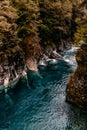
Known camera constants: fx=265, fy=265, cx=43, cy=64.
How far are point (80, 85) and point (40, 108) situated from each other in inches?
309

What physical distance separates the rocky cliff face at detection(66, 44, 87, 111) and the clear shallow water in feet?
4.26

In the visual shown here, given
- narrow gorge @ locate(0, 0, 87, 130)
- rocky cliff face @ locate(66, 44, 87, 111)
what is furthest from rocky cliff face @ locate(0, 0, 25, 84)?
rocky cliff face @ locate(66, 44, 87, 111)

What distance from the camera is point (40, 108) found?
45.0 m

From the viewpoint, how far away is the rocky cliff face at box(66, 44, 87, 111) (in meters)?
43.1

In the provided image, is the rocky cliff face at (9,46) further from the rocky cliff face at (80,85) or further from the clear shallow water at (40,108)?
the rocky cliff face at (80,85)

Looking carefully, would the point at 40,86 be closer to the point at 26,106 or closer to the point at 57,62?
the point at 26,106

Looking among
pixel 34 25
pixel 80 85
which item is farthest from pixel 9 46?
pixel 80 85

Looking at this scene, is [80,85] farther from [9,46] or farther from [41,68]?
[41,68]

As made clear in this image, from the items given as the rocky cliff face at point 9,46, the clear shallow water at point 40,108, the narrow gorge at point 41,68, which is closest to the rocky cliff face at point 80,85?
the narrow gorge at point 41,68

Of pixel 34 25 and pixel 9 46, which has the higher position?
pixel 34 25

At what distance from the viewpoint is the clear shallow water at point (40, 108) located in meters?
39.7

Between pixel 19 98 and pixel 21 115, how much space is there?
21.9ft

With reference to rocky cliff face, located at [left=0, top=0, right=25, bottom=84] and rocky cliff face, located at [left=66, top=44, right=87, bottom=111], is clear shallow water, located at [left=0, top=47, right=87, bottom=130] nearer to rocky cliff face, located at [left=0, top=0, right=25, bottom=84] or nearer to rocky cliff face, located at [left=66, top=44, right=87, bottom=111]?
rocky cliff face, located at [left=66, top=44, right=87, bottom=111]

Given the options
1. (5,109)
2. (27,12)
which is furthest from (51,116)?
(27,12)
